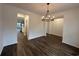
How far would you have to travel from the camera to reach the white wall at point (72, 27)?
16.3ft

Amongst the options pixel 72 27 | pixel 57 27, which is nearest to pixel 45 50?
pixel 72 27

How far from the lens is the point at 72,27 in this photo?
17.4 feet

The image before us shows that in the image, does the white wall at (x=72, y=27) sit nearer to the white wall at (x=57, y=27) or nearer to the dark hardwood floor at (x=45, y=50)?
the dark hardwood floor at (x=45, y=50)

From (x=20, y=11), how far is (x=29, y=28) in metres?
1.73

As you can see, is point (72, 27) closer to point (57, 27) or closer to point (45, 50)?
point (45, 50)

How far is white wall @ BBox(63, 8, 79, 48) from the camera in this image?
16.3 feet

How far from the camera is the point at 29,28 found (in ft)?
23.5

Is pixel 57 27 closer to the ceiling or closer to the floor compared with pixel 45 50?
closer to the ceiling

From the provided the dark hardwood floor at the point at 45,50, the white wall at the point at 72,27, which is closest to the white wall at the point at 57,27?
the white wall at the point at 72,27

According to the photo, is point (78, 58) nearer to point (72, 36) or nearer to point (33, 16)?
point (72, 36)

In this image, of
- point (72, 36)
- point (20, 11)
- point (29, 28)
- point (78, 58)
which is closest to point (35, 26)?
point (29, 28)

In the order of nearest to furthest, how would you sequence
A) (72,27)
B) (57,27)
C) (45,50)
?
(45,50)
(72,27)
(57,27)

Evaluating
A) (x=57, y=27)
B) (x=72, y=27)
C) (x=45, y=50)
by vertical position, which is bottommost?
(x=45, y=50)

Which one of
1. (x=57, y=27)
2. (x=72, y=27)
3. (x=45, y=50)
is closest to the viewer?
(x=45, y=50)
